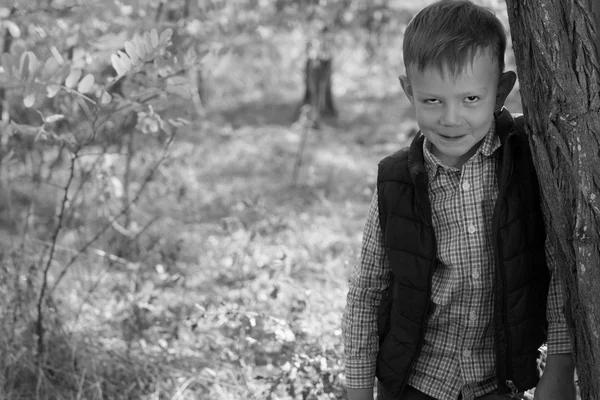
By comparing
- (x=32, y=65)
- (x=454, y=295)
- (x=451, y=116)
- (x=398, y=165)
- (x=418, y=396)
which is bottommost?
(x=418, y=396)

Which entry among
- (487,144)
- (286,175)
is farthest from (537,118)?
(286,175)

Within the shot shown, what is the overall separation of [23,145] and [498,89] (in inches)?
140

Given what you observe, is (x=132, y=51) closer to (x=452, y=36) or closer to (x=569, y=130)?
(x=452, y=36)

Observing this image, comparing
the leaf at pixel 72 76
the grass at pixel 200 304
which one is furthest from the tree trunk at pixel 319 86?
the leaf at pixel 72 76

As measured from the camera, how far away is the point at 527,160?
2.08 metres

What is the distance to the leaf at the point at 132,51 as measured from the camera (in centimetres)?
271

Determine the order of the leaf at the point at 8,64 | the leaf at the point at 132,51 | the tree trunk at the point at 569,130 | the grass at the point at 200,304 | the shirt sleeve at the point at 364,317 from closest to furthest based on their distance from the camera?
the tree trunk at the point at 569,130 < the shirt sleeve at the point at 364,317 < the leaf at the point at 8,64 < the leaf at the point at 132,51 < the grass at the point at 200,304

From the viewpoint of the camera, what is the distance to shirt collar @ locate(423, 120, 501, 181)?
2.10 meters

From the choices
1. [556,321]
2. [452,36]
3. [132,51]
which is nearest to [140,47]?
[132,51]

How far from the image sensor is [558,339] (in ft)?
6.90

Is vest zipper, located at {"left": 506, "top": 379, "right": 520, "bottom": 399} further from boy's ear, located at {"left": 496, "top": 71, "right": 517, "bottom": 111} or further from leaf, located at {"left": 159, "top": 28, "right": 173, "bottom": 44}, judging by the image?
leaf, located at {"left": 159, "top": 28, "right": 173, "bottom": 44}

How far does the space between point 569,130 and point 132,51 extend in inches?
61.6

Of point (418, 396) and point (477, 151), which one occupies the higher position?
point (477, 151)

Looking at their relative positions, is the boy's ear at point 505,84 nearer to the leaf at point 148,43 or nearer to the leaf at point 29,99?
the leaf at point 148,43
